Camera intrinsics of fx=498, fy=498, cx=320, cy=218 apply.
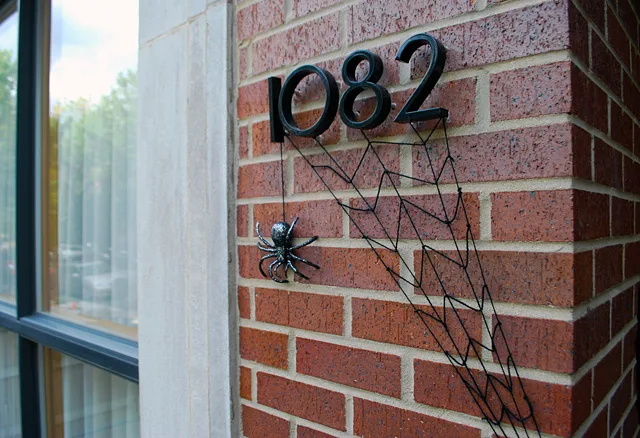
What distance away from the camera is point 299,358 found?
0.98m

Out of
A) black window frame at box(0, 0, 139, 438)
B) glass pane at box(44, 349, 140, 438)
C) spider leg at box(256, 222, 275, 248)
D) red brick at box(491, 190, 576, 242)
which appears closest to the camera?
red brick at box(491, 190, 576, 242)

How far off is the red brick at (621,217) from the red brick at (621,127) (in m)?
0.11

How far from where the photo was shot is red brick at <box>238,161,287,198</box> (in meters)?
1.03

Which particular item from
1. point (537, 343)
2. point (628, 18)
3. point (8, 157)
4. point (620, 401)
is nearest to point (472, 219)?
point (537, 343)

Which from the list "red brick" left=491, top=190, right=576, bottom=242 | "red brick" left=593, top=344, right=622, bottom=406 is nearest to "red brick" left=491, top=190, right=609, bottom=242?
"red brick" left=491, top=190, right=576, bottom=242

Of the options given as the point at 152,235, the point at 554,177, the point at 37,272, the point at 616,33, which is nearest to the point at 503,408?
the point at 554,177

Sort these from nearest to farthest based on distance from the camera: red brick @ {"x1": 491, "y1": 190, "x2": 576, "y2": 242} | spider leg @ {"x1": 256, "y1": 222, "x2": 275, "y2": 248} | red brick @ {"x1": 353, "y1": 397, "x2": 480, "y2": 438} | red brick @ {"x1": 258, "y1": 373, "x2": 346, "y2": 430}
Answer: red brick @ {"x1": 491, "y1": 190, "x2": 576, "y2": 242}
red brick @ {"x1": 353, "y1": 397, "x2": 480, "y2": 438}
red brick @ {"x1": 258, "y1": 373, "x2": 346, "y2": 430}
spider leg @ {"x1": 256, "y1": 222, "x2": 275, "y2": 248}

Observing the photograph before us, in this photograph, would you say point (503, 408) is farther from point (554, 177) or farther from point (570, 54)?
point (570, 54)

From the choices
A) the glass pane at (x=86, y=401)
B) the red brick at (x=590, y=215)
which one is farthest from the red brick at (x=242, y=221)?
the glass pane at (x=86, y=401)

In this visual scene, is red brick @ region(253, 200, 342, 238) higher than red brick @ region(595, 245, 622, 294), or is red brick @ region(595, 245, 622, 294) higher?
red brick @ region(253, 200, 342, 238)

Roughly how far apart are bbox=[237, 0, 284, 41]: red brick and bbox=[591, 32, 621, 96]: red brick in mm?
585

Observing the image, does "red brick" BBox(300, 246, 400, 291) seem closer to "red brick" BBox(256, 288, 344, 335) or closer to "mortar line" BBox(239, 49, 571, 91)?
"red brick" BBox(256, 288, 344, 335)

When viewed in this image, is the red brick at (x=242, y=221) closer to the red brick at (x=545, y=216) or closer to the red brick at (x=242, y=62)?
the red brick at (x=242, y=62)

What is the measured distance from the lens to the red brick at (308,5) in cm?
94
